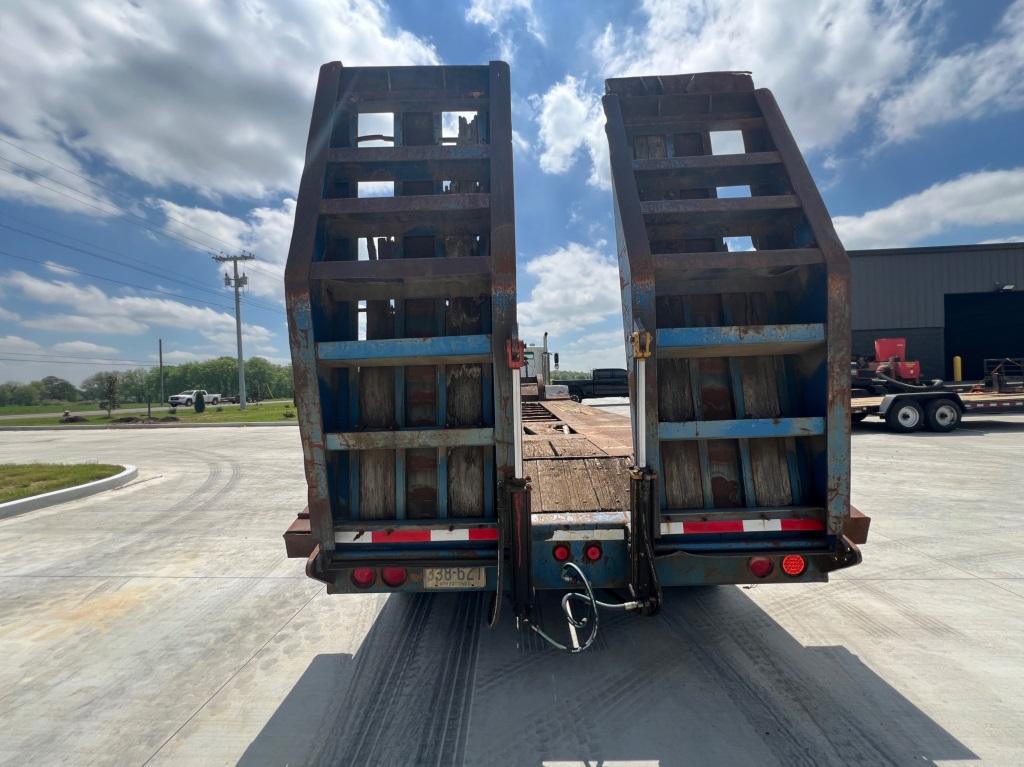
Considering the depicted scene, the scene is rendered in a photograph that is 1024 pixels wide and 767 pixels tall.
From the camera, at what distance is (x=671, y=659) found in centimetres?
297

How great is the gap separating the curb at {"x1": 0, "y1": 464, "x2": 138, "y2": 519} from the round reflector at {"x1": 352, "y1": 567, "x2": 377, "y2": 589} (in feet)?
24.9

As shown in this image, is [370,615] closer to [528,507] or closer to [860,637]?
[528,507]

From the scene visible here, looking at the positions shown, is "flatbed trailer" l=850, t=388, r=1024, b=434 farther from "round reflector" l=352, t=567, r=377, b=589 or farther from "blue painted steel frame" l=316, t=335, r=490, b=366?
"round reflector" l=352, t=567, r=377, b=589

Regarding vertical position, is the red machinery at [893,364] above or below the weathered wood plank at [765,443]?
above

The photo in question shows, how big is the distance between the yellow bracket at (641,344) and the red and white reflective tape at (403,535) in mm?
1297

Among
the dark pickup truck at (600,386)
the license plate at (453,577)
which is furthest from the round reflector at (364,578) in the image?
the dark pickup truck at (600,386)

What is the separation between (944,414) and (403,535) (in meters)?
16.3

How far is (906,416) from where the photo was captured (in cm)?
1265

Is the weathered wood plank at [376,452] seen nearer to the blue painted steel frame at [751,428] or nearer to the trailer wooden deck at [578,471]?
the trailer wooden deck at [578,471]

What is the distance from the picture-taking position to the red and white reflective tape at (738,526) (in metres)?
2.56

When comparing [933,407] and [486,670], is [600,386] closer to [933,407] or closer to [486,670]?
[933,407]

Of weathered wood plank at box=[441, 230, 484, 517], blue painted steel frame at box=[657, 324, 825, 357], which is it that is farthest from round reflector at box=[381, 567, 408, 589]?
blue painted steel frame at box=[657, 324, 825, 357]

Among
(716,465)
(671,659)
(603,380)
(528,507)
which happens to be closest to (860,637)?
(671,659)

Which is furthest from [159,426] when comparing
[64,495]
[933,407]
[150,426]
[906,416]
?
[933,407]
